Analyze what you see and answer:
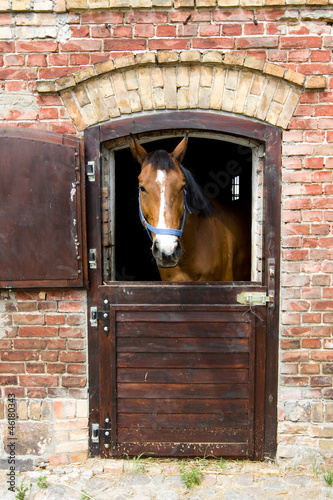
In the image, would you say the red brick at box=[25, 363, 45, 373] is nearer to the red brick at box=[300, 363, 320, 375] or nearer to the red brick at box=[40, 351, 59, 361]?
the red brick at box=[40, 351, 59, 361]

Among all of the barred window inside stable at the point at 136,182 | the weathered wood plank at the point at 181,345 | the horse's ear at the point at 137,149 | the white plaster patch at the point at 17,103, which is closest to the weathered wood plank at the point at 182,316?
the weathered wood plank at the point at 181,345

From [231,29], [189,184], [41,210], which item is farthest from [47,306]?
[231,29]

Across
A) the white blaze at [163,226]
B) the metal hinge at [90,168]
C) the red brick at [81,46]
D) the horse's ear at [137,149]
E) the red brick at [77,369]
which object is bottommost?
the red brick at [77,369]

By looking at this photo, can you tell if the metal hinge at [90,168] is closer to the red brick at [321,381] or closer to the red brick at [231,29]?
the red brick at [231,29]

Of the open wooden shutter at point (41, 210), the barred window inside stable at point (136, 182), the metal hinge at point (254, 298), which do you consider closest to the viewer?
the open wooden shutter at point (41, 210)

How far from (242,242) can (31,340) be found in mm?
2240

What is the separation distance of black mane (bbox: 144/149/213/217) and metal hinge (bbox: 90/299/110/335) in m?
1.11

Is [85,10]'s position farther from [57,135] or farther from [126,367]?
[126,367]

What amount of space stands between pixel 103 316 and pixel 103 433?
93 cm

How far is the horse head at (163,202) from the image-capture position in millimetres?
2531

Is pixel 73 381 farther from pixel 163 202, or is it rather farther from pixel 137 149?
pixel 137 149

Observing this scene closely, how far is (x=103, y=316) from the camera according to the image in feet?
9.80

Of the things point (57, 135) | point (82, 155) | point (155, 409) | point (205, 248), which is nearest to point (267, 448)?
point (155, 409)

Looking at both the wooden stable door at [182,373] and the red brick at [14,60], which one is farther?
the wooden stable door at [182,373]
